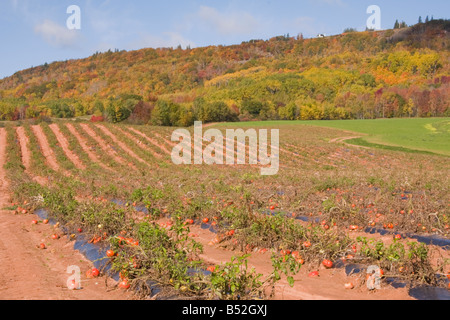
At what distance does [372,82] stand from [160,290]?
113833 mm

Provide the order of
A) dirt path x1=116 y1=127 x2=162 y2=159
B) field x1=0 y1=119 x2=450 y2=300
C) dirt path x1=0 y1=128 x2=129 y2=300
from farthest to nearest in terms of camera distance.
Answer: dirt path x1=116 y1=127 x2=162 y2=159 → dirt path x1=0 y1=128 x2=129 y2=300 → field x1=0 y1=119 x2=450 y2=300

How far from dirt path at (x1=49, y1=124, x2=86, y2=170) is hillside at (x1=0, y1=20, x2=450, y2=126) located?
3307cm

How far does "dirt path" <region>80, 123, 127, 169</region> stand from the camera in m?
23.4

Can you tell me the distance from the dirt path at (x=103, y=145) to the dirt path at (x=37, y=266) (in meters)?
15.0

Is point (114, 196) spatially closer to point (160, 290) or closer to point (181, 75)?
point (160, 290)

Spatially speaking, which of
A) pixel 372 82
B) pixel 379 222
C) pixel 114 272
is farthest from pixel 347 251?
pixel 372 82

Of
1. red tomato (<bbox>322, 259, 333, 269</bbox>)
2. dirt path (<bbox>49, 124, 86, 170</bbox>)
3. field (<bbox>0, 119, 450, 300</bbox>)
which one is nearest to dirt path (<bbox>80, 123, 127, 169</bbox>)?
dirt path (<bbox>49, 124, 86, 170</bbox>)

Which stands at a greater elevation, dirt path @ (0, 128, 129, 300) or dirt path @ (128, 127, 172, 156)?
dirt path @ (128, 127, 172, 156)

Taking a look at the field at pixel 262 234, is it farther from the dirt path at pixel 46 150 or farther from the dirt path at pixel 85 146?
the dirt path at pixel 85 146

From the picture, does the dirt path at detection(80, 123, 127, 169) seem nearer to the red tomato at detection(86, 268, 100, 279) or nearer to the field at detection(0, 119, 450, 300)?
the field at detection(0, 119, 450, 300)

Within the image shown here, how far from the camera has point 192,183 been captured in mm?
12578

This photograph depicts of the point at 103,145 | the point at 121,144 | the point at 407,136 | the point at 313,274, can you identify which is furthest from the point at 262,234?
the point at 407,136

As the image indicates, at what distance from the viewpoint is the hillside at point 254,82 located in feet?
263

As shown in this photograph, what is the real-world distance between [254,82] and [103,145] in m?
99.1
